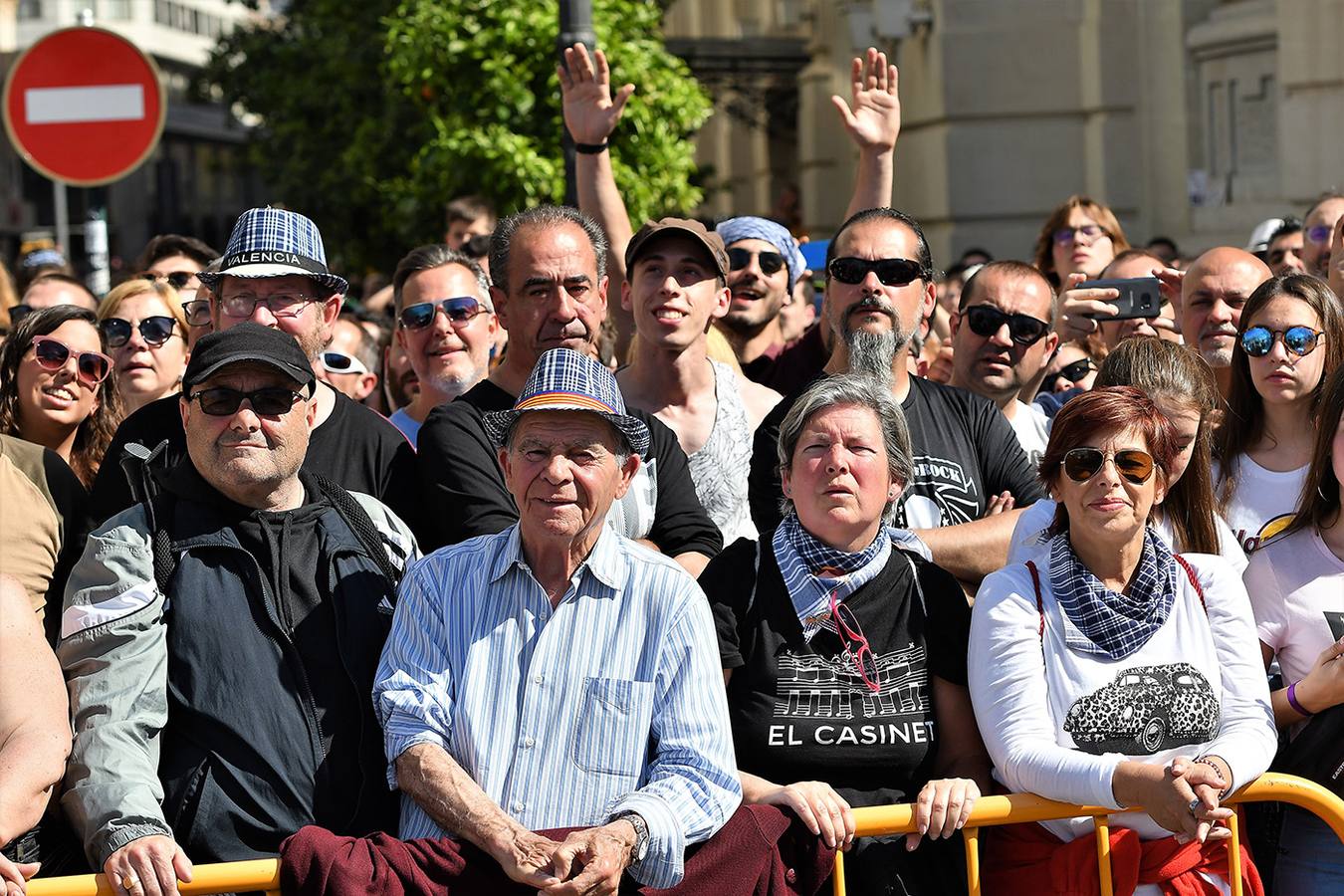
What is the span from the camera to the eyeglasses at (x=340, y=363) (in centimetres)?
737

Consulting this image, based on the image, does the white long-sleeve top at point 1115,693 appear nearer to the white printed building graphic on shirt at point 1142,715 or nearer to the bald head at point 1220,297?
the white printed building graphic on shirt at point 1142,715

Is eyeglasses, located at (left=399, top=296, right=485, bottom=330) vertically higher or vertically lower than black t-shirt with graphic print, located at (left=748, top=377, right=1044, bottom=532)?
higher

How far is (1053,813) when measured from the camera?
440 centimetres

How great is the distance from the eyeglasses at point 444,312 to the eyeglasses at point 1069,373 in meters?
2.32

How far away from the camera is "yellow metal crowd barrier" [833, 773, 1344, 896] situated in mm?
4320

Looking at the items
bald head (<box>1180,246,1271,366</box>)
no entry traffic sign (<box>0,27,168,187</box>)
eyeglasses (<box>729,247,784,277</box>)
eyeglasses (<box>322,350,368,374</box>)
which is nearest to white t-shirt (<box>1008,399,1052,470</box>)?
bald head (<box>1180,246,1271,366</box>)

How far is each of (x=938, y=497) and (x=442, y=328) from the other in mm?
2239

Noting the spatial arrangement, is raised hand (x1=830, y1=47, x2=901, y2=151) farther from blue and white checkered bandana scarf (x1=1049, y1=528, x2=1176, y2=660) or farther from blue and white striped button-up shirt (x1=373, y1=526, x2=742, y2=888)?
blue and white striped button-up shirt (x1=373, y1=526, x2=742, y2=888)

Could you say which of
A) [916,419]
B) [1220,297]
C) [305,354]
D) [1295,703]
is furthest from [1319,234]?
[305,354]

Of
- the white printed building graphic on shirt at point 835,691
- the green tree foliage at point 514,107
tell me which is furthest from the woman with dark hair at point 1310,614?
the green tree foliage at point 514,107

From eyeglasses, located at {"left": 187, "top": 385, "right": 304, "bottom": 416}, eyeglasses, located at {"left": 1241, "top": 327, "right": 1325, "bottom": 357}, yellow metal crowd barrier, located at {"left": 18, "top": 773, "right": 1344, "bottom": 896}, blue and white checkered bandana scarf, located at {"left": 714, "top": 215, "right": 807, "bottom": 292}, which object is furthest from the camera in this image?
blue and white checkered bandana scarf, located at {"left": 714, "top": 215, "right": 807, "bottom": 292}

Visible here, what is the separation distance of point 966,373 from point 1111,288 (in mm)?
860

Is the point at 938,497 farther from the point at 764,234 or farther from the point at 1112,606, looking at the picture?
the point at 764,234

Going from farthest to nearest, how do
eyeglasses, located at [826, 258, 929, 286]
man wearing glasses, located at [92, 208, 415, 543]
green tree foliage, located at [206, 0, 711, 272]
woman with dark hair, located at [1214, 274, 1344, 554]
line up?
1. green tree foliage, located at [206, 0, 711, 272]
2. eyeglasses, located at [826, 258, 929, 286]
3. woman with dark hair, located at [1214, 274, 1344, 554]
4. man wearing glasses, located at [92, 208, 415, 543]
